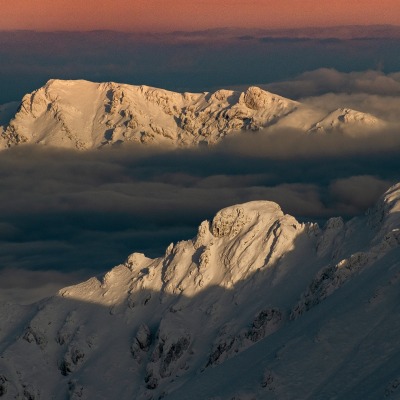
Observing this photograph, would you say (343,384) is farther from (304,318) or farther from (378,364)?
(304,318)

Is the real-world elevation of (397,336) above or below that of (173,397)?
above

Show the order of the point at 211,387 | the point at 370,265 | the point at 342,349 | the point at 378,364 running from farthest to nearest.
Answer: the point at 370,265 → the point at 211,387 → the point at 342,349 → the point at 378,364

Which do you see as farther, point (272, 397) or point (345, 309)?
point (345, 309)

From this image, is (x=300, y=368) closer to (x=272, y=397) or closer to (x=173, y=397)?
(x=272, y=397)

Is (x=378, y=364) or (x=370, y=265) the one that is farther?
(x=370, y=265)

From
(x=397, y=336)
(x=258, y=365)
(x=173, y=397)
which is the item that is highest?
(x=397, y=336)

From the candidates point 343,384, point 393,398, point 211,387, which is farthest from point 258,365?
point 393,398

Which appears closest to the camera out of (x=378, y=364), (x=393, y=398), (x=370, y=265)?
(x=393, y=398)

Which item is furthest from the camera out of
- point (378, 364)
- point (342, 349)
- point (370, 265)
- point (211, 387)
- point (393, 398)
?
point (370, 265)

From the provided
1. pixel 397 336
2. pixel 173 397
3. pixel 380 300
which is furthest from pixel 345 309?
pixel 173 397
